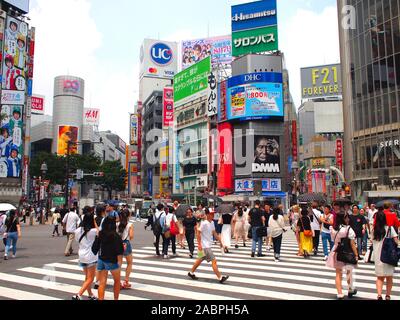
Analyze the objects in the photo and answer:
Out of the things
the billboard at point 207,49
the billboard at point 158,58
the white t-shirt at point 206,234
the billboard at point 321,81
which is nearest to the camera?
the white t-shirt at point 206,234

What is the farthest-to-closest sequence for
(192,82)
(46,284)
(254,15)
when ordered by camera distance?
(192,82), (254,15), (46,284)

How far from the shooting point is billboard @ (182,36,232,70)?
9444cm

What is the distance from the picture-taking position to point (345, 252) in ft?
23.9

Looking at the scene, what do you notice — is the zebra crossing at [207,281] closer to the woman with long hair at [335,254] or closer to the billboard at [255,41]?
the woman with long hair at [335,254]

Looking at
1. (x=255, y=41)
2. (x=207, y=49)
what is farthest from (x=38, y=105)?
(x=255, y=41)

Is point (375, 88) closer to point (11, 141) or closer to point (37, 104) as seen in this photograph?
point (11, 141)

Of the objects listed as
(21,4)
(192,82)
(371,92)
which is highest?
(21,4)

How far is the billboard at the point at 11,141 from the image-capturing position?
173 feet

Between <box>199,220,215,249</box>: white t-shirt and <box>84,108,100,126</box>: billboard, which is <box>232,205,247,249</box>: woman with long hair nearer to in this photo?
<box>199,220,215,249</box>: white t-shirt

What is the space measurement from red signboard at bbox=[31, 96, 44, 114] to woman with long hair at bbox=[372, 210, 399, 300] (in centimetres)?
11681

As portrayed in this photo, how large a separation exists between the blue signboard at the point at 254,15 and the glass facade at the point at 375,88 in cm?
1808

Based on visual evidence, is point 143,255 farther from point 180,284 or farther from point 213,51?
point 213,51

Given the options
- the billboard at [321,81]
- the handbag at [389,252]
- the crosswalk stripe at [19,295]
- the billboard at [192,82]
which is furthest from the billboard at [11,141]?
the billboard at [321,81]

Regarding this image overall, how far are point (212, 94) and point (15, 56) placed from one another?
2830 centimetres
